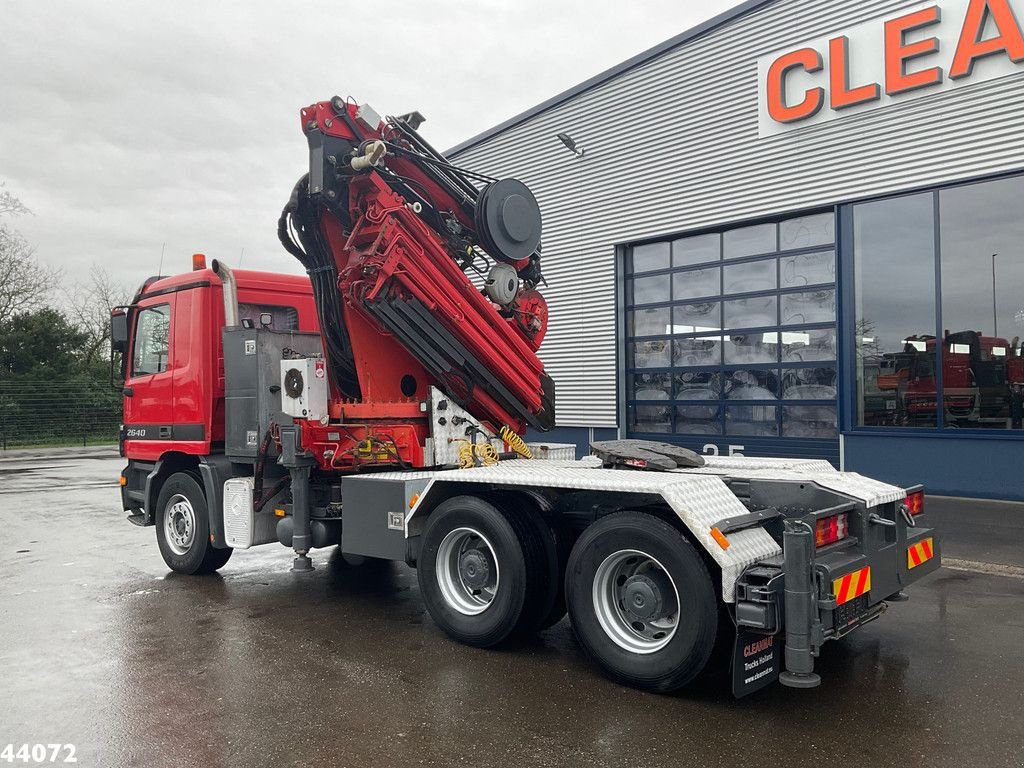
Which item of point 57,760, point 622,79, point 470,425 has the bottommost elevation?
point 57,760

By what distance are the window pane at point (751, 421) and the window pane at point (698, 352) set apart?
895mm

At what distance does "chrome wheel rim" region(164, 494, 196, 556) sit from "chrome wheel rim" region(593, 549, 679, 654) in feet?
14.9

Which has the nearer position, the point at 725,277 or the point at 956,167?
the point at 956,167

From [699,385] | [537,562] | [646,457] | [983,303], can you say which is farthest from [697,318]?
[537,562]

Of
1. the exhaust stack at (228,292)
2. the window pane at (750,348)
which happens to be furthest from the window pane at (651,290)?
the exhaust stack at (228,292)

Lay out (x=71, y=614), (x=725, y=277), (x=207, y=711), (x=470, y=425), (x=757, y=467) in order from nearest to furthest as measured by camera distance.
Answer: (x=207, y=711)
(x=757, y=467)
(x=71, y=614)
(x=470, y=425)
(x=725, y=277)

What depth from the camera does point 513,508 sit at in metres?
5.38

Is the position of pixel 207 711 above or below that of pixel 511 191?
below

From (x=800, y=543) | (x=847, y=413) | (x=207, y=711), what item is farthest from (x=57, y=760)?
(x=847, y=413)

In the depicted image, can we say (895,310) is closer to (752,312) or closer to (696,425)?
(752,312)

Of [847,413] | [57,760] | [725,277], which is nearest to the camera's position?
[57,760]

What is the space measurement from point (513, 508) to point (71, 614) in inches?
146

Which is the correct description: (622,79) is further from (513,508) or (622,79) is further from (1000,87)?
(513,508)

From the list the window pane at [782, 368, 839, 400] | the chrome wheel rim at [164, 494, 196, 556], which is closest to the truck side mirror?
the chrome wheel rim at [164, 494, 196, 556]
